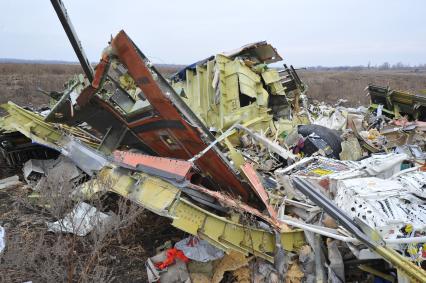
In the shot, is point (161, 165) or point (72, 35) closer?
point (161, 165)

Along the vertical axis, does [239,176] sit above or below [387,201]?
below

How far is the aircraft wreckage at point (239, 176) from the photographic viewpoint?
116 inches

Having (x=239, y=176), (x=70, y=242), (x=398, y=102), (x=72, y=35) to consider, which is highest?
(x=72, y=35)

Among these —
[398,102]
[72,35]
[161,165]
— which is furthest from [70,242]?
[398,102]

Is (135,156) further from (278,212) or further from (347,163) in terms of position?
(347,163)

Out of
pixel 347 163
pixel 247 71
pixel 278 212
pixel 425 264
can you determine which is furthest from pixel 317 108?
pixel 425 264

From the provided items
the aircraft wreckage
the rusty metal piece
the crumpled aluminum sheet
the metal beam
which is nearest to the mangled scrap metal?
the aircraft wreckage

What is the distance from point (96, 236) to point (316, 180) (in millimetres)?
2413

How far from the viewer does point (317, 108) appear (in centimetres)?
1052

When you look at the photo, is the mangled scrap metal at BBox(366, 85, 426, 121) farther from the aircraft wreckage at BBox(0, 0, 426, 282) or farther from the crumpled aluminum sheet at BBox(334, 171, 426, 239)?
the crumpled aluminum sheet at BBox(334, 171, 426, 239)

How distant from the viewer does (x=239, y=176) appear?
4.32 m

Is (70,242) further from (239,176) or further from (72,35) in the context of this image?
(72,35)

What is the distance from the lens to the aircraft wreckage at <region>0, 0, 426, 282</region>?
116 inches

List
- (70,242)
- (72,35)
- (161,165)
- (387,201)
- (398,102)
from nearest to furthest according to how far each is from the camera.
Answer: (387,201), (70,242), (161,165), (72,35), (398,102)
